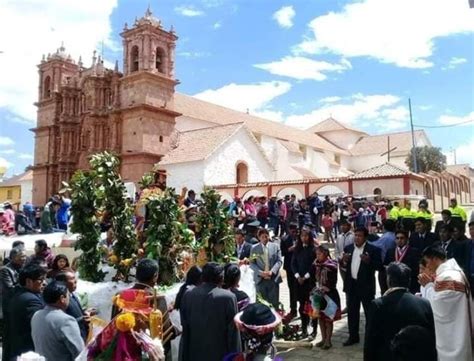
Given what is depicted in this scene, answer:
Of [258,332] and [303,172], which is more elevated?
[303,172]

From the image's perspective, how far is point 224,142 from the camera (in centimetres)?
3222

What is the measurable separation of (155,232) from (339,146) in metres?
52.2

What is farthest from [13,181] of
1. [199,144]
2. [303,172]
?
[303,172]

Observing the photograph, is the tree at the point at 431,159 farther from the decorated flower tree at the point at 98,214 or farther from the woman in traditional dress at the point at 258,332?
the woman in traditional dress at the point at 258,332

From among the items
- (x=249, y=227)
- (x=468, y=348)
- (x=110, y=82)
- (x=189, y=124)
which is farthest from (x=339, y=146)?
(x=468, y=348)

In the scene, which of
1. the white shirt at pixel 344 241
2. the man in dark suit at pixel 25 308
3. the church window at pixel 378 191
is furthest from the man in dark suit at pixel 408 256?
the church window at pixel 378 191

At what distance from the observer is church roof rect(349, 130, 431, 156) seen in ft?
174

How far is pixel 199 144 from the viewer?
3347 centimetres

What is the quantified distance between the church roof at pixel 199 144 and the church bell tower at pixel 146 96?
94cm

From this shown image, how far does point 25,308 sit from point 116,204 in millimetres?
2733

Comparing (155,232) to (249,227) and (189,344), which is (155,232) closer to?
(189,344)

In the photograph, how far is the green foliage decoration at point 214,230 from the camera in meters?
6.91

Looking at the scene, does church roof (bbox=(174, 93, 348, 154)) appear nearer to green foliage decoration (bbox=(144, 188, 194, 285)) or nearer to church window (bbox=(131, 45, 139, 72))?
church window (bbox=(131, 45, 139, 72))

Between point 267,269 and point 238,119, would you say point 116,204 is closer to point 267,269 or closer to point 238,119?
point 267,269
